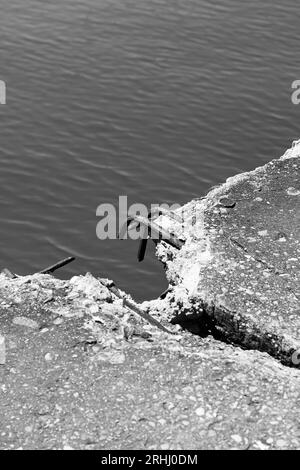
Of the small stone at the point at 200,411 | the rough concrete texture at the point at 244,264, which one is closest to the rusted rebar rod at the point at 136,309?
the rough concrete texture at the point at 244,264

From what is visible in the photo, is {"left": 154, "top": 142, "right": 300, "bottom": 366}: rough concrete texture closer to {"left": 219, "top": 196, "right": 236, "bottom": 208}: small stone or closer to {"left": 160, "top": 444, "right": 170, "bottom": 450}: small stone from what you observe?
{"left": 219, "top": 196, "right": 236, "bottom": 208}: small stone

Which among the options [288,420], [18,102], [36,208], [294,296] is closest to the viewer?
[288,420]

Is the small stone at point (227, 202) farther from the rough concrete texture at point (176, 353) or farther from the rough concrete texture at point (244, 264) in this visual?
the rough concrete texture at point (176, 353)

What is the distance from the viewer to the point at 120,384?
786 centimetres

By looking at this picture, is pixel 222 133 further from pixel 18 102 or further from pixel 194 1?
pixel 194 1

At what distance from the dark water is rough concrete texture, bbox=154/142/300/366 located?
2568 millimetres

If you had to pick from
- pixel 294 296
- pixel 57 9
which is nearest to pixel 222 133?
pixel 57 9

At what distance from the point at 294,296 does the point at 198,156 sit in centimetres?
743

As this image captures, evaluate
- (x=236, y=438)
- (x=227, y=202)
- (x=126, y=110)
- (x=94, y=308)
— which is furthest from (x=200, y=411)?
(x=126, y=110)

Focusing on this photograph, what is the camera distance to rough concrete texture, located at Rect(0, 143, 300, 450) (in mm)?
7387

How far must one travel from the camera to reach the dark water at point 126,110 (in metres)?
13.7

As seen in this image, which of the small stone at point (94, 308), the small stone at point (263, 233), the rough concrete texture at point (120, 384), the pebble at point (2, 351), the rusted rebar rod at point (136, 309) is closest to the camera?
the rough concrete texture at point (120, 384)

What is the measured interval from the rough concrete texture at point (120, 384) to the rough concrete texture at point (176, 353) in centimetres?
1

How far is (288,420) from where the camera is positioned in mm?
7461
